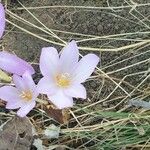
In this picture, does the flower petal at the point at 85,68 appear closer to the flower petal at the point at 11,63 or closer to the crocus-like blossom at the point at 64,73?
the crocus-like blossom at the point at 64,73

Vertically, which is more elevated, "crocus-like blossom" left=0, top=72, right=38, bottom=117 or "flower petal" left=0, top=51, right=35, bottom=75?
"flower petal" left=0, top=51, right=35, bottom=75

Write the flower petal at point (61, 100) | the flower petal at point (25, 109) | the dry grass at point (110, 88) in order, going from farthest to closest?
the dry grass at point (110, 88), the flower petal at point (25, 109), the flower petal at point (61, 100)

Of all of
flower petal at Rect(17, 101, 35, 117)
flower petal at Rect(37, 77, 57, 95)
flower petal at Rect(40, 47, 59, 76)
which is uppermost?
flower petal at Rect(40, 47, 59, 76)

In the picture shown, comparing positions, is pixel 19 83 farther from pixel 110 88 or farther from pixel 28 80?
pixel 110 88

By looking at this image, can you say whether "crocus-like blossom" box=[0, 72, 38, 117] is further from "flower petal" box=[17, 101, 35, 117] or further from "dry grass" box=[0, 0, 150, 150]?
"dry grass" box=[0, 0, 150, 150]

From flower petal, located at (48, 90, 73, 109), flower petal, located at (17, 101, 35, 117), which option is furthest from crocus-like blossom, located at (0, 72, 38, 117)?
flower petal, located at (48, 90, 73, 109)

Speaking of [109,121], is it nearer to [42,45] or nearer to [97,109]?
[97,109]

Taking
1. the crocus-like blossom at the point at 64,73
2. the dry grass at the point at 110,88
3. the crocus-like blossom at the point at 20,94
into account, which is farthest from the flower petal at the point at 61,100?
the dry grass at the point at 110,88
